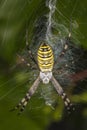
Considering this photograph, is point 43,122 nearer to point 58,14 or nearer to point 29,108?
point 29,108

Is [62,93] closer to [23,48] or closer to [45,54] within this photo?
[23,48]

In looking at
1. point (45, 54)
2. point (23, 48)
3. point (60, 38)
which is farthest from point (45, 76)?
point (45, 54)

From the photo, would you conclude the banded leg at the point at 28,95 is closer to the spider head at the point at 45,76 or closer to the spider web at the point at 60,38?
the spider head at the point at 45,76

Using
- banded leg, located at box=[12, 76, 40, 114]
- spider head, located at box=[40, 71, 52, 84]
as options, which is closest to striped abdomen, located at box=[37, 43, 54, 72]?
spider head, located at box=[40, 71, 52, 84]

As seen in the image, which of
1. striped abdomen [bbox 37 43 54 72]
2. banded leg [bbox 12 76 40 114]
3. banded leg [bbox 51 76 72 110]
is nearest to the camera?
striped abdomen [bbox 37 43 54 72]

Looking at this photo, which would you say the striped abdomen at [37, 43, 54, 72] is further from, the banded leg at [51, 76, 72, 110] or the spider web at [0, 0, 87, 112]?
the banded leg at [51, 76, 72, 110]

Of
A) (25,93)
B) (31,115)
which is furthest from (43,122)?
(25,93)

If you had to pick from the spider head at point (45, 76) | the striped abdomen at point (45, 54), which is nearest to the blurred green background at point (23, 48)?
the spider head at point (45, 76)

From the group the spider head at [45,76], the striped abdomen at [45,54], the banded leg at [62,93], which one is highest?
the striped abdomen at [45,54]
